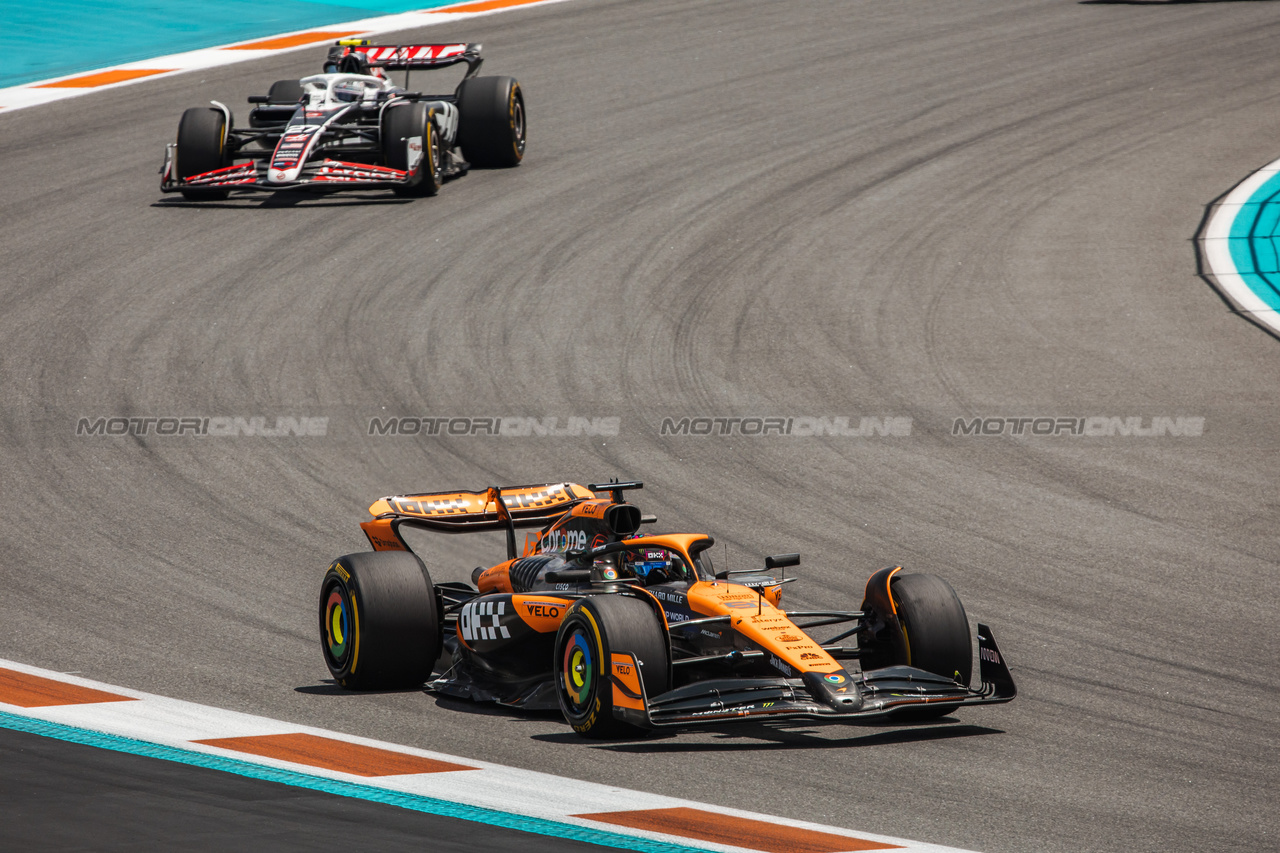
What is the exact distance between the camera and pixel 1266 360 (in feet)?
40.2

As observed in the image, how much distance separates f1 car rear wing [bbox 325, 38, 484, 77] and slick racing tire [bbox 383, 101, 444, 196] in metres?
1.01

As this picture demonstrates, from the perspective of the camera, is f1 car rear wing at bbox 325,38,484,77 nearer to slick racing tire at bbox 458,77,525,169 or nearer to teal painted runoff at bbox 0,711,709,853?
slick racing tire at bbox 458,77,525,169

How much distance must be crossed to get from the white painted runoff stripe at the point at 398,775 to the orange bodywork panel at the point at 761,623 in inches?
37.2

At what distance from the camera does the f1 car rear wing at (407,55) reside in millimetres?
17750

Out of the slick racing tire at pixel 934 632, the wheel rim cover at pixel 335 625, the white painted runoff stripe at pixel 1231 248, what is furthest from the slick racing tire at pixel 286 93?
the slick racing tire at pixel 934 632

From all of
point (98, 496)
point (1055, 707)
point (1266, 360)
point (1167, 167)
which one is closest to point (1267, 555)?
point (1055, 707)

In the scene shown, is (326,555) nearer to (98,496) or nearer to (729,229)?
(98,496)

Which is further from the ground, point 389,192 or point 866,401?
point 389,192

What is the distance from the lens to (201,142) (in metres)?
17.0

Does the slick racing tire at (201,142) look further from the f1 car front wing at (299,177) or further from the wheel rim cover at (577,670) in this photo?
the wheel rim cover at (577,670)

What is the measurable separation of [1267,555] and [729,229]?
27.1 ft

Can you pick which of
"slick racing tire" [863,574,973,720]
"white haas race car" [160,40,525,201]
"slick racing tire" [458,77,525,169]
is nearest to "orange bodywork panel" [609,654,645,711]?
"slick racing tire" [863,574,973,720]

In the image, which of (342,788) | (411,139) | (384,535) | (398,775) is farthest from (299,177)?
(342,788)

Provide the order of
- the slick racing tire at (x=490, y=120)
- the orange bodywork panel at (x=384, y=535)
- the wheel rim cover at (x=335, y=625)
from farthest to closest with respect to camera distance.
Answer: the slick racing tire at (x=490, y=120)
the orange bodywork panel at (x=384, y=535)
the wheel rim cover at (x=335, y=625)
